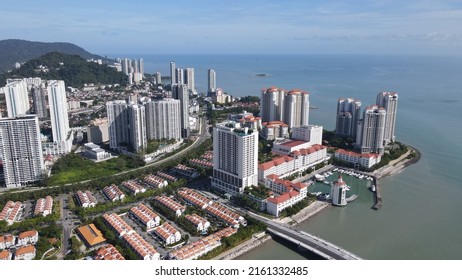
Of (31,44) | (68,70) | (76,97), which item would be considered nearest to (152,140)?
→ (76,97)

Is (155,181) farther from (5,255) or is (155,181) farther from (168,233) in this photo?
(5,255)

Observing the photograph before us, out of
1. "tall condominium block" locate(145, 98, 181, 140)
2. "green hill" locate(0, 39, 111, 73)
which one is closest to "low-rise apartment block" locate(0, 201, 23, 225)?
"tall condominium block" locate(145, 98, 181, 140)

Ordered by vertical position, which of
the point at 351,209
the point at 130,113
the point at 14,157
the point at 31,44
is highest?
the point at 31,44

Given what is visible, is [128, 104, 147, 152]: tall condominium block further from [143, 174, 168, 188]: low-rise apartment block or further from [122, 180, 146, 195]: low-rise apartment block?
[122, 180, 146, 195]: low-rise apartment block

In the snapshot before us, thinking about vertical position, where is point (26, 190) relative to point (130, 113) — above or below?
below

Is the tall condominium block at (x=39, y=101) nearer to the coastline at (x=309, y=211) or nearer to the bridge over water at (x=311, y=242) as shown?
the coastline at (x=309, y=211)

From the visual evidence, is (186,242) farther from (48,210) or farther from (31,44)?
(31,44)
